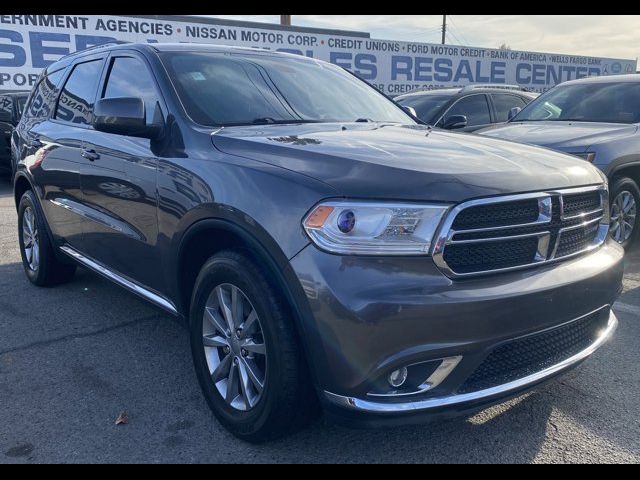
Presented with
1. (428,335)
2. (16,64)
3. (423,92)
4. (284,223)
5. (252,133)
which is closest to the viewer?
(428,335)

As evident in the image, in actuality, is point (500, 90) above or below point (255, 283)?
above

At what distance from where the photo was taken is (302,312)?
2.27 metres

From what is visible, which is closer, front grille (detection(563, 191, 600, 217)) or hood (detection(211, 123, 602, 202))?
hood (detection(211, 123, 602, 202))

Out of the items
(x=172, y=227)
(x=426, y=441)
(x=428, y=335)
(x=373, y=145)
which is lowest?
(x=426, y=441)

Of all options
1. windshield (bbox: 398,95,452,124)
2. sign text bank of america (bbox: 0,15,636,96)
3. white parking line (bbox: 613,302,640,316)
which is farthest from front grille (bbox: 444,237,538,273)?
sign text bank of america (bbox: 0,15,636,96)

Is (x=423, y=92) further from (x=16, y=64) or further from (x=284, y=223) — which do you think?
(x=16, y=64)

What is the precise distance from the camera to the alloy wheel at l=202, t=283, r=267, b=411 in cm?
261

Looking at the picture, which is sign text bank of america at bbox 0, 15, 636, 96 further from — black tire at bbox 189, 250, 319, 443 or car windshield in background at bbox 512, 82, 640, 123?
black tire at bbox 189, 250, 319, 443

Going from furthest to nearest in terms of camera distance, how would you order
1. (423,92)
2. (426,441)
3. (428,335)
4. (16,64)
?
(16,64) < (423,92) < (426,441) < (428,335)

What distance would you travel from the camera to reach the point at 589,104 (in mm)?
6801

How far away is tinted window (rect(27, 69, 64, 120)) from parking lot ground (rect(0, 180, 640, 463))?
193 cm

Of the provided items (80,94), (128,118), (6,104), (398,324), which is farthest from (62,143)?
(6,104)
